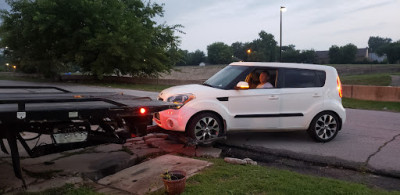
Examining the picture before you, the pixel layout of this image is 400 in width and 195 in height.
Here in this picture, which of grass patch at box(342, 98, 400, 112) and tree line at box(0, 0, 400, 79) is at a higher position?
tree line at box(0, 0, 400, 79)

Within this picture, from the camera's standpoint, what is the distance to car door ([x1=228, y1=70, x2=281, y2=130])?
661cm

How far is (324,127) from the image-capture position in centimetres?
716

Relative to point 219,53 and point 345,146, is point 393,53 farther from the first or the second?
point 345,146

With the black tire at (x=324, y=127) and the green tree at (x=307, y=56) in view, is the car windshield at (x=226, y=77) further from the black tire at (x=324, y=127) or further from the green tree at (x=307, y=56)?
the green tree at (x=307, y=56)

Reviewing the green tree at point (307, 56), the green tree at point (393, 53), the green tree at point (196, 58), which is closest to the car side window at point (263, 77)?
the green tree at point (307, 56)

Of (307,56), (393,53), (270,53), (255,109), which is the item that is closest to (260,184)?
(255,109)

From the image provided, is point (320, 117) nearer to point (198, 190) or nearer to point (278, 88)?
point (278, 88)

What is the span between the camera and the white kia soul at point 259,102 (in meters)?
6.35

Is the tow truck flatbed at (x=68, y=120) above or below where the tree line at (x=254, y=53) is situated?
below

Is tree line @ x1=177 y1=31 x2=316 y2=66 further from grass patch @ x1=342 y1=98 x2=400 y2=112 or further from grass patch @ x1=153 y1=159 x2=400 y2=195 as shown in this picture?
grass patch @ x1=153 y1=159 x2=400 y2=195

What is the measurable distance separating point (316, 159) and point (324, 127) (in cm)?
147

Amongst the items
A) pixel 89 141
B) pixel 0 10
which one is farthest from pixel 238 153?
pixel 0 10

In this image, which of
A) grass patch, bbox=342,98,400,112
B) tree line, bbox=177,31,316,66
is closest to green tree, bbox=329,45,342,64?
tree line, bbox=177,31,316,66

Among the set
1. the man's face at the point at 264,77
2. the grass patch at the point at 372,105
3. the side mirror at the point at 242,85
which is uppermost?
the man's face at the point at 264,77
